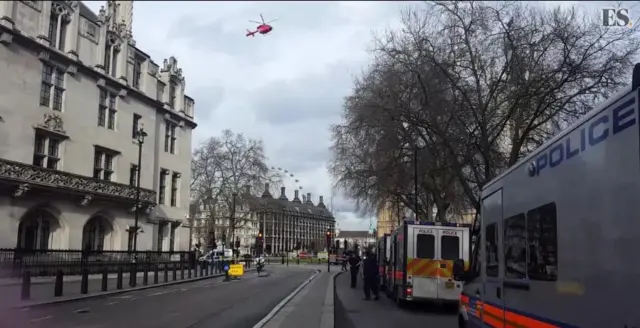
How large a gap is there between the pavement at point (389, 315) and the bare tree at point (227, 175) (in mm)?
51431

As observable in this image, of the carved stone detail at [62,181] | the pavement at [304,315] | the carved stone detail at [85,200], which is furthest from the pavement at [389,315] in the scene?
the carved stone detail at [85,200]

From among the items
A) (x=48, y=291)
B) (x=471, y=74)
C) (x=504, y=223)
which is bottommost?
(x=48, y=291)

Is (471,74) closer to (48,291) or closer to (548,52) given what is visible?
(548,52)

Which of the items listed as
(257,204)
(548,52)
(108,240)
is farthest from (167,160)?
(548,52)

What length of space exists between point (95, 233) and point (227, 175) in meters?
34.4

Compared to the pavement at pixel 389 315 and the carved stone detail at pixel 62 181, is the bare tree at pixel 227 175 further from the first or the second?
the pavement at pixel 389 315

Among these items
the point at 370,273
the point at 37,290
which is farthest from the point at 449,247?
the point at 37,290

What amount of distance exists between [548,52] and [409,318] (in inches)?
569

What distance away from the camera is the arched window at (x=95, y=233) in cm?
3803

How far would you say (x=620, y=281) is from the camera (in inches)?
156

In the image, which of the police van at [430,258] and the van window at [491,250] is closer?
the van window at [491,250]

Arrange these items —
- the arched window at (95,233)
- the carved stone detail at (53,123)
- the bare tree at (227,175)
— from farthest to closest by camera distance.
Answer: the bare tree at (227,175) → the arched window at (95,233) → the carved stone detail at (53,123)

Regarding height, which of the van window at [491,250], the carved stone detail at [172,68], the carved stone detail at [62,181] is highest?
the carved stone detail at [172,68]

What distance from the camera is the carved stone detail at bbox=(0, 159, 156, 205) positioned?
99.1 feet
